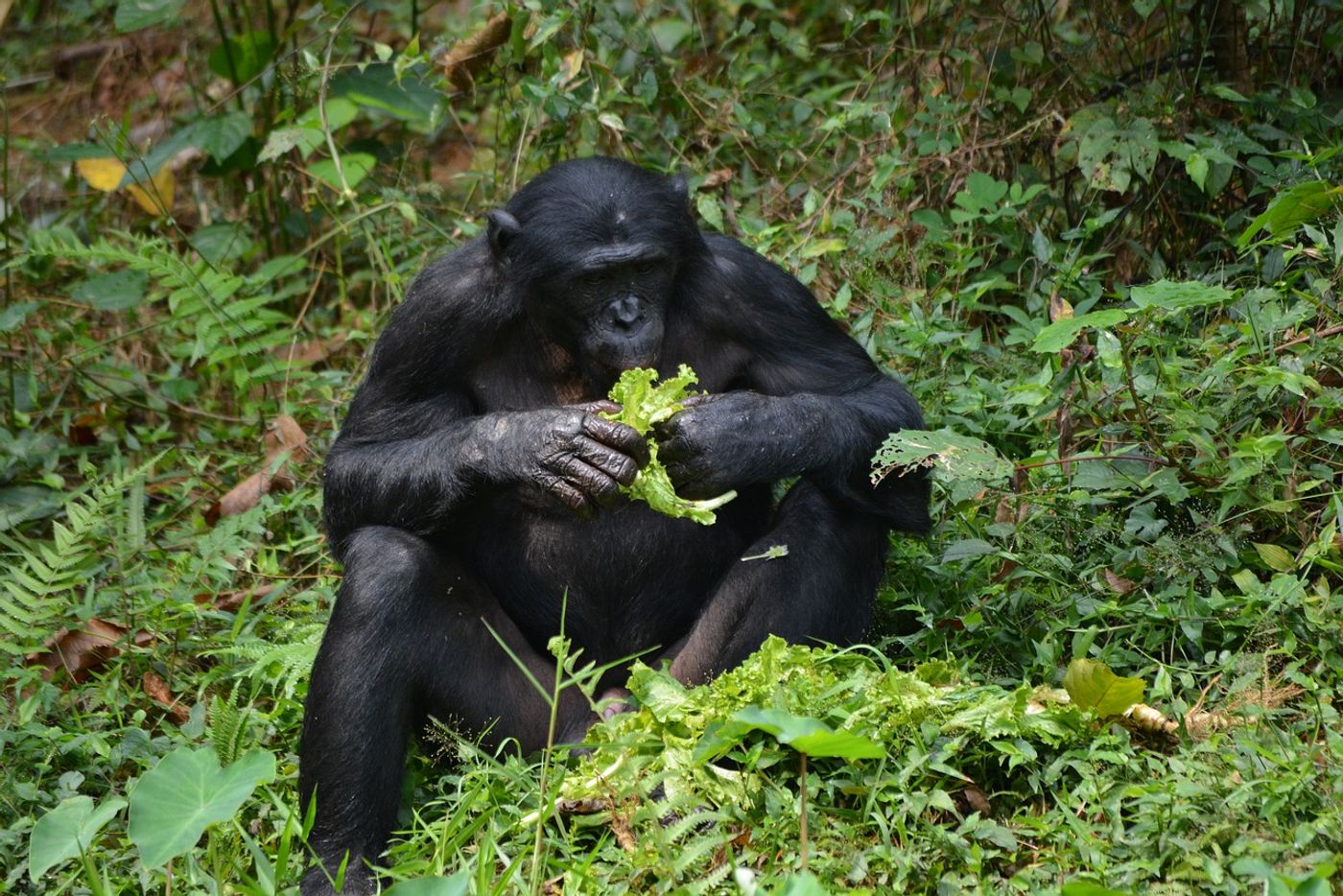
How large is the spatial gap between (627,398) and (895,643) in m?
1.55

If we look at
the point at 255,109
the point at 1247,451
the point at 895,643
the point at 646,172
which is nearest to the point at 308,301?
the point at 255,109

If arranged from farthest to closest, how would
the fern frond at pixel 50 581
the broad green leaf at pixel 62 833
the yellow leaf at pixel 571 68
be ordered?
the yellow leaf at pixel 571 68 < the fern frond at pixel 50 581 < the broad green leaf at pixel 62 833

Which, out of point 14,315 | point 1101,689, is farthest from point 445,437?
point 14,315

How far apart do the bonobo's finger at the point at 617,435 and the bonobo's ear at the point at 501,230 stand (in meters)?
0.87

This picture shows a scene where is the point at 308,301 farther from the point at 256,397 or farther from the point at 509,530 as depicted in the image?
the point at 509,530

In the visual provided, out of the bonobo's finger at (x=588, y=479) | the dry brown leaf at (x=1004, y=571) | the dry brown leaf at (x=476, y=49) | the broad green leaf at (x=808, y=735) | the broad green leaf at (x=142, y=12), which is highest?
the broad green leaf at (x=142, y=12)

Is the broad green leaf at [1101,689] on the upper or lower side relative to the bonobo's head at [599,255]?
lower

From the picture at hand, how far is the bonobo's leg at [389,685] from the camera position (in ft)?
16.8

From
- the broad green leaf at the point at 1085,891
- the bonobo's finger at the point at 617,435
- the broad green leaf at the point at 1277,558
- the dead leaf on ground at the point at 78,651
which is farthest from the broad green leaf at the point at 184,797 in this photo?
the broad green leaf at the point at 1277,558

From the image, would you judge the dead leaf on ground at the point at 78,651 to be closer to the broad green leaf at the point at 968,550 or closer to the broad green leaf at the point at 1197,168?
the broad green leaf at the point at 968,550

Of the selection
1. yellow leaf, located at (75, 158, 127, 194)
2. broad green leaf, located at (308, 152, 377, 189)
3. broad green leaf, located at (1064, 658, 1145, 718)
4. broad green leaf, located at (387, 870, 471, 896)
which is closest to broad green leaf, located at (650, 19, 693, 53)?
broad green leaf, located at (308, 152, 377, 189)

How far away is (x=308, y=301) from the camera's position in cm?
938

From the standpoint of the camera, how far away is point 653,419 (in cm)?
550

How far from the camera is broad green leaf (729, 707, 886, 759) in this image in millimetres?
4125
